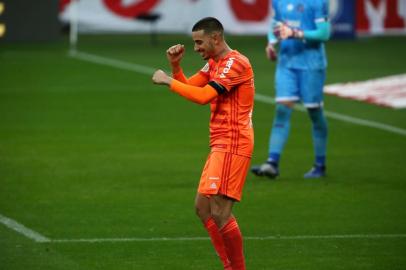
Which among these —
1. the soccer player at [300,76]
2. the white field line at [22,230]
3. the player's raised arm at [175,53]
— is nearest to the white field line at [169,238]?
the white field line at [22,230]

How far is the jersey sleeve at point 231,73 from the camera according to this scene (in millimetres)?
9102

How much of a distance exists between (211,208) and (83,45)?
78.5ft

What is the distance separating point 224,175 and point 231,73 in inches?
30.8

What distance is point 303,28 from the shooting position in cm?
1441

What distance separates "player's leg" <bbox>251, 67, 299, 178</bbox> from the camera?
46.8ft

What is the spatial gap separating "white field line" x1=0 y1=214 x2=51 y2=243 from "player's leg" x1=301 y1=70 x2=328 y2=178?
4206 mm

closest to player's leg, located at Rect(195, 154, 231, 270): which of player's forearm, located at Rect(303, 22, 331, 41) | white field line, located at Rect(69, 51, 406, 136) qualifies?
player's forearm, located at Rect(303, 22, 331, 41)

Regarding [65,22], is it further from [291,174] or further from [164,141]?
[291,174]

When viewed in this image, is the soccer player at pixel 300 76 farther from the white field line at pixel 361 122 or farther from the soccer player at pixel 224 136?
the soccer player at pixel 224 136

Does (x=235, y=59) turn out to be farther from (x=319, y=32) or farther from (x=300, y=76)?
(x=300, y=76)

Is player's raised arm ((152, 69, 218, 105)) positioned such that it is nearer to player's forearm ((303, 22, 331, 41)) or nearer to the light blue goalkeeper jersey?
player's forearm ((303, 22, 331, 41))

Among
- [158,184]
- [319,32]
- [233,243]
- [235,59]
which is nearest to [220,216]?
[233,243]

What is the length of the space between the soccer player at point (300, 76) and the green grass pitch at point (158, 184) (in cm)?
28

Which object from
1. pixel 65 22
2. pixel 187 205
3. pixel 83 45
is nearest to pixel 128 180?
pixel 187 205
